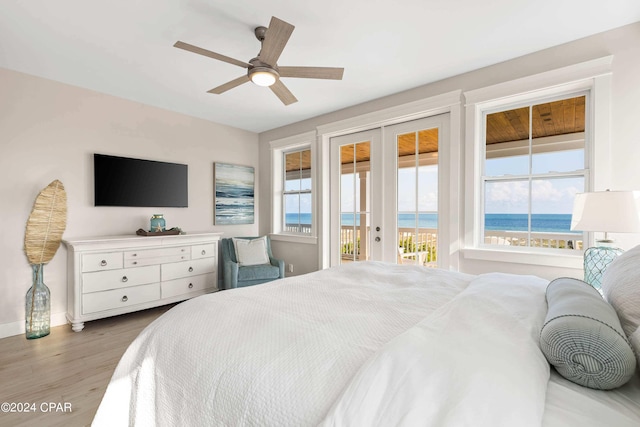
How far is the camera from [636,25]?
2176 millimetres

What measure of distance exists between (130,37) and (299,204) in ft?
9.62

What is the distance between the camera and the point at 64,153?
3.20 m

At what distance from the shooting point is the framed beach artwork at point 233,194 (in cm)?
454

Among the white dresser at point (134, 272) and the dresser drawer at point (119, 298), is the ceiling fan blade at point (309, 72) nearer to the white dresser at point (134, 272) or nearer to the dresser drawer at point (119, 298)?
the white dresser at point (134, 272)

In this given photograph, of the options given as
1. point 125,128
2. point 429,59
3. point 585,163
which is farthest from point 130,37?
point 585,163

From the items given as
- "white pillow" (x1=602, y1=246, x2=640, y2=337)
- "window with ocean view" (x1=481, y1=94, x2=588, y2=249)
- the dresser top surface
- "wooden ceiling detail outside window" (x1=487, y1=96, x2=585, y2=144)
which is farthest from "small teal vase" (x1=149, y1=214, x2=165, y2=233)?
"white pillow" (x1=602, y1=246, x2=640, y2=337)

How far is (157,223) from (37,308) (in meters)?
1.34

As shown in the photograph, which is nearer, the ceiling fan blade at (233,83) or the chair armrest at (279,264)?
the ceiling fan blade at (233,83)

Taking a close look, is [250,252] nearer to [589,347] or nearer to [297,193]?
[297,193]

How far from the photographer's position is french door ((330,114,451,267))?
10.7 feet

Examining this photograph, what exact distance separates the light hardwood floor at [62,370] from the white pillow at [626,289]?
2.56 meters

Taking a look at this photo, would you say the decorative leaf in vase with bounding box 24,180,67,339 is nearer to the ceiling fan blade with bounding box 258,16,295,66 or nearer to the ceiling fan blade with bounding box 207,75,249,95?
the ceiling fan blade with bounding box 207,75,249,95

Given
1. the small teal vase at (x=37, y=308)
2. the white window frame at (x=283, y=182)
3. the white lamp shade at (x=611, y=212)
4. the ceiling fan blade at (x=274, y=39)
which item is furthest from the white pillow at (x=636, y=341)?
the small teal vase at (x=37, y=308)

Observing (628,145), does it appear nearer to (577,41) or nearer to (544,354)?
(577,41)
